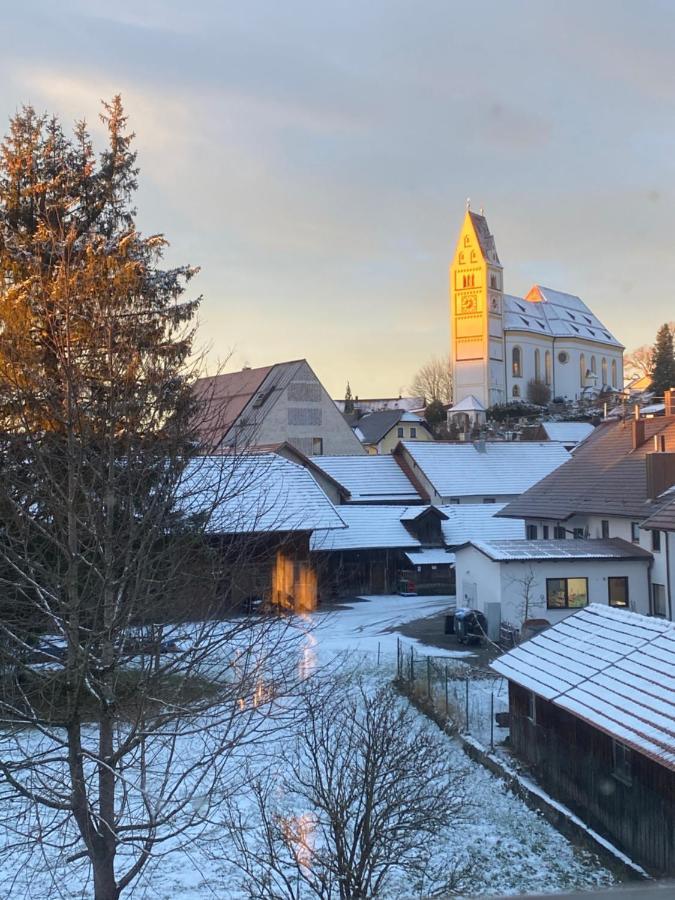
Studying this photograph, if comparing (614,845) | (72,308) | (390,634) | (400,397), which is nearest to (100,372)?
(72,308)

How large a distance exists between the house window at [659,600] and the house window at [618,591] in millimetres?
1075

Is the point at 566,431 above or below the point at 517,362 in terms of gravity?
below

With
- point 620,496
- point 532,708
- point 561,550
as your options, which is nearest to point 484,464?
point 620,496

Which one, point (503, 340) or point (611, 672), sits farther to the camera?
point (503, 340)

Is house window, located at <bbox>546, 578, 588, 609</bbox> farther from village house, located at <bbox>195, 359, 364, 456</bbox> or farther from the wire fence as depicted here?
village house, located at <bbox>195, 359, 364, 456</bbox>

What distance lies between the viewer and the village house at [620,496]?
3069 centimetres

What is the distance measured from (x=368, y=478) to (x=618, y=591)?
2296cm

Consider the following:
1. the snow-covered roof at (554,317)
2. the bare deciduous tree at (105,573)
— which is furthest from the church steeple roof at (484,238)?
the bare deciduous tree at (105,573)

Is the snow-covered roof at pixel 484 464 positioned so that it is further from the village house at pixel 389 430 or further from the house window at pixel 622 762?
the house window at pixel 622 762

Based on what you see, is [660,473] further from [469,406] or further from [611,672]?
[469,406]

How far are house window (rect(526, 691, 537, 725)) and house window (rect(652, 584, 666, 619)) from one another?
15419 mm

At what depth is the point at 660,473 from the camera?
105ft

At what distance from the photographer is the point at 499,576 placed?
97.5 ft

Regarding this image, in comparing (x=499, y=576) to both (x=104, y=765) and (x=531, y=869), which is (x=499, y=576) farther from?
(x=104, y=765)
